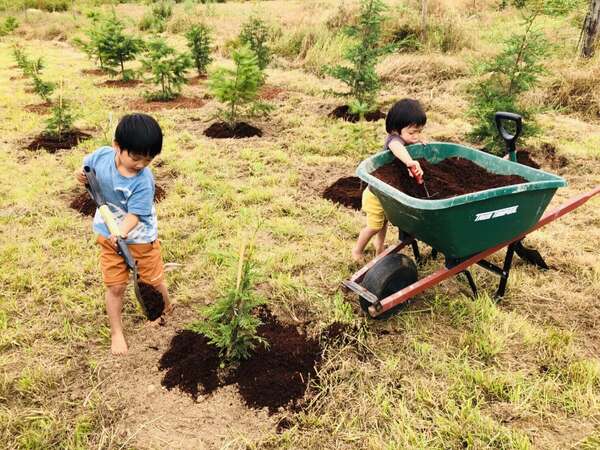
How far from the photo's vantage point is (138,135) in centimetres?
238

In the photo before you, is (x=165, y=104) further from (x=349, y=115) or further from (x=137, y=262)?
(x=137, y=262)

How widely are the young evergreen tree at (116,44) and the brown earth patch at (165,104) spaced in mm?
1551

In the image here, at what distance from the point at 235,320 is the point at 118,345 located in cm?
85

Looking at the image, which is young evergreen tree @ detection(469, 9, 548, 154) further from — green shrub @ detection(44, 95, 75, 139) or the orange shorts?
green shrub @ detection(44, 95, 75, 139)

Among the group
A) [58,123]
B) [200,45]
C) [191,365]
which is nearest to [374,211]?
[191,365]

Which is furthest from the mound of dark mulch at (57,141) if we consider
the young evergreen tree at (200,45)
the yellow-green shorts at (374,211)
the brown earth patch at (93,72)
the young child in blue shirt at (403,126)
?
the brown earth patch at (93,72)

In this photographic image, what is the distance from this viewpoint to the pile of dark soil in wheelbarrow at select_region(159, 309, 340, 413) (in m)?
2.59

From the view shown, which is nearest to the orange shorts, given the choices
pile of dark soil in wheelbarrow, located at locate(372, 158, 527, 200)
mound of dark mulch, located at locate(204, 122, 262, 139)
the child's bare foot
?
the child's bare foot

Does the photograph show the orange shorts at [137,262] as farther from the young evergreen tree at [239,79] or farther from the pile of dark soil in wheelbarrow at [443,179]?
the young evergreen tree at [239,79]

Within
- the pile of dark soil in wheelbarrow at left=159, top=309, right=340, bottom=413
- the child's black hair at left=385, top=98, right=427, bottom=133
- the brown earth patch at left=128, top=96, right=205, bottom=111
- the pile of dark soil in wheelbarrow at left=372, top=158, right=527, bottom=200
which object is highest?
the child's black hair at left=385, top=98, right=427, bottom=133

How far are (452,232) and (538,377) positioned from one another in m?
0.98

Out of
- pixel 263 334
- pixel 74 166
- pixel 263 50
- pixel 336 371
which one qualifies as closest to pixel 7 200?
pixel 74 166

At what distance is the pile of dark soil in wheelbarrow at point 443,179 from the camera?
310 cm

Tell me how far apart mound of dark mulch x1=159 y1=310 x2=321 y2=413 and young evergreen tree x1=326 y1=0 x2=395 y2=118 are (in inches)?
184
